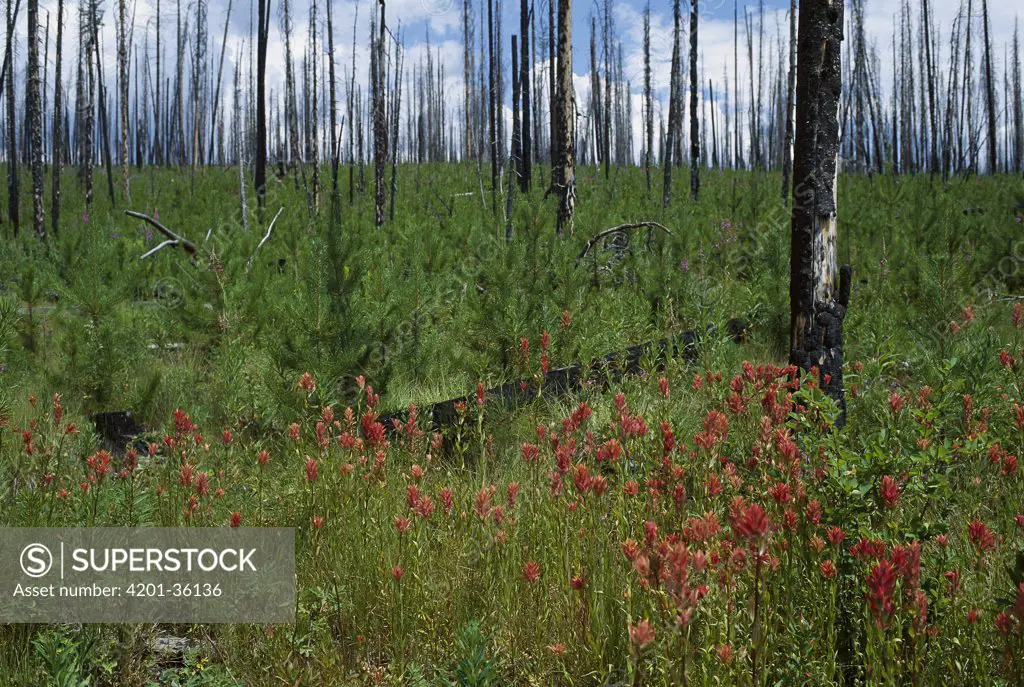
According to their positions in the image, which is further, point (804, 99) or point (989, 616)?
point (804, 99)

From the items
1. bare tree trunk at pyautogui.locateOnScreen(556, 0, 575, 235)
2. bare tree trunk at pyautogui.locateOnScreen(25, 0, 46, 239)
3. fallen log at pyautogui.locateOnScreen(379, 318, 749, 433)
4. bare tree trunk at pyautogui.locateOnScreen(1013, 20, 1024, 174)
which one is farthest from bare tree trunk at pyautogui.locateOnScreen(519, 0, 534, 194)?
bare tree trunk at pyautogui.locateOnScreen(1013, 20, 1024, 174)

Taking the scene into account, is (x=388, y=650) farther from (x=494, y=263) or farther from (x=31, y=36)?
(x=31, y=36)

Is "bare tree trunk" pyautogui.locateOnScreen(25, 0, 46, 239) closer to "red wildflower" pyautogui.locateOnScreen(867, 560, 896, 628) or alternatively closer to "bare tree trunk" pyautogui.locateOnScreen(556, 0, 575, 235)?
"bare tree trunk" pyautogui.locateOnScreen(556, 0, 575, 235)

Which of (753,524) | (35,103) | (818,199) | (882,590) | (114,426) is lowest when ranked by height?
(114,426)

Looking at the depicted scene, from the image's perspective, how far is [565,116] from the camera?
27.8 ft

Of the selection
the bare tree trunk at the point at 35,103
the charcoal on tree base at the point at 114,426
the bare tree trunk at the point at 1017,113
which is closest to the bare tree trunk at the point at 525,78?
the charcoal on tree base at the point at 114,426

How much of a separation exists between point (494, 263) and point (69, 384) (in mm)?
3713

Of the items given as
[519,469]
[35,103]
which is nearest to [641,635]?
[519,469]

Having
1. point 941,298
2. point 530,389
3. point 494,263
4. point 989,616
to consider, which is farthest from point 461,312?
point 989,616

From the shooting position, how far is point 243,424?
4922 mm

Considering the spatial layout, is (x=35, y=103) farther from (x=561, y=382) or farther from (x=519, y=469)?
(x=519, y=469)

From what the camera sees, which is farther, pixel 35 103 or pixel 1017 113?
pixel 1017 113

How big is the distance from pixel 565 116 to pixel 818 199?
5189 millimetres

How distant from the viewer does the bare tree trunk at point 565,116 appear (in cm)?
848
